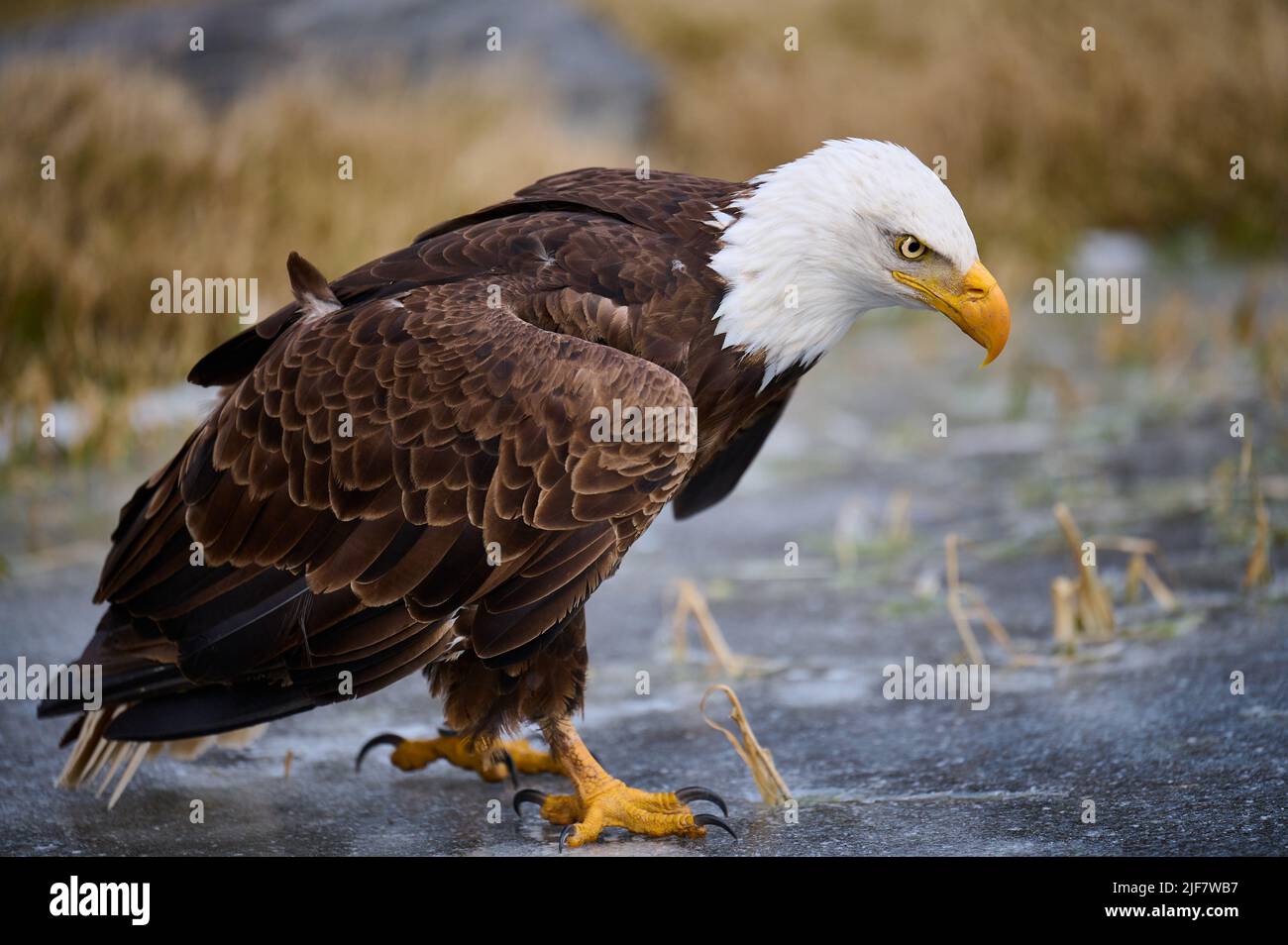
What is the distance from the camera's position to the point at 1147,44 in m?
11.2

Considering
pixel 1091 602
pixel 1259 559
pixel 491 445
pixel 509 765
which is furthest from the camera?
pixel 1259 559

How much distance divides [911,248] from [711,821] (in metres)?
1.50

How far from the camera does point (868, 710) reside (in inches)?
171

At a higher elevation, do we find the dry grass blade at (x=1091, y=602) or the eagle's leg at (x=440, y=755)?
the dry grass blade at (x=1091, y=602)

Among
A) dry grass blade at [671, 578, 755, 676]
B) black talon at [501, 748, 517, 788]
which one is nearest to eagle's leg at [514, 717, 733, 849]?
black talon at [501, 748, 517, 788]

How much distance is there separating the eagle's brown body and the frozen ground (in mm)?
365

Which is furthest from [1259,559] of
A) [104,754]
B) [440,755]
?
[104,754]

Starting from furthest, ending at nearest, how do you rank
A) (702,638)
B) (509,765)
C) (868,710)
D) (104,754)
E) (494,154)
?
(494,154) → (702,638) → (868,710) → (509,765) → (104,754)

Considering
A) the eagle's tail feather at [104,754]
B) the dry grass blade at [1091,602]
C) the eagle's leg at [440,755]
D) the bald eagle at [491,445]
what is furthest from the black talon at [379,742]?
the dry grass blade at [1091,602]

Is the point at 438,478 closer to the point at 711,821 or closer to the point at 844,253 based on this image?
the point at 711,821

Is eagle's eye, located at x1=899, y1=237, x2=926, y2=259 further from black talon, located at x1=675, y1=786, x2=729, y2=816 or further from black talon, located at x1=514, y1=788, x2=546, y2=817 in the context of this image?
black talon, located at x1=514, y1=788, x2=546, y2=817

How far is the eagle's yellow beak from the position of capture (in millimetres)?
3773

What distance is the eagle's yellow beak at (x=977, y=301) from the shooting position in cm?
377

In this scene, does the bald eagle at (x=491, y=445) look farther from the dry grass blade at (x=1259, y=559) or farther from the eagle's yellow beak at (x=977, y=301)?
the dry grass blade at (x=1259, y=559)
